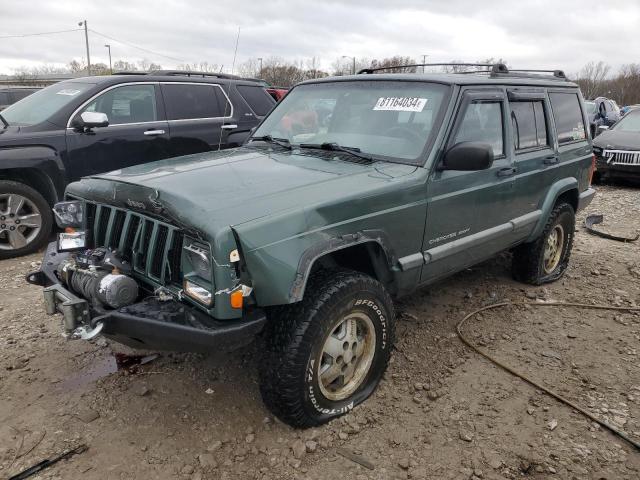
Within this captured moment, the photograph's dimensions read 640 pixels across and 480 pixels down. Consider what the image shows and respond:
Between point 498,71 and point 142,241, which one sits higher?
point 498,71

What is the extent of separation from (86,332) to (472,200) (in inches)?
103

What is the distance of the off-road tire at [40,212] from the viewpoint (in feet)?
17.4

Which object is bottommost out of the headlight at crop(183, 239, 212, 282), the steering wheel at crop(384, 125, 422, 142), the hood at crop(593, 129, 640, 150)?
the headlight at crop(183, 239, 212, 282)

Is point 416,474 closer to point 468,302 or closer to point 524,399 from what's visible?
point 524,399

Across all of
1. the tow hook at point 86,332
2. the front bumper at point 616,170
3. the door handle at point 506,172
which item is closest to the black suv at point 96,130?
the door handle at point 506,172

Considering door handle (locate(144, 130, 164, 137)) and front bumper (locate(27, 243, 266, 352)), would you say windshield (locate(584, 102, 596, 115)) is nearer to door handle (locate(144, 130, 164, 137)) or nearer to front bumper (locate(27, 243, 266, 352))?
door handle (locate(144, 130, 164, 137))

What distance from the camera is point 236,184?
9.27 ft

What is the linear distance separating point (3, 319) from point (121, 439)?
2035mm

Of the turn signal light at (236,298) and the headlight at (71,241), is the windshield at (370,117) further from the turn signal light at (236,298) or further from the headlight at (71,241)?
the headlight at (71,241)

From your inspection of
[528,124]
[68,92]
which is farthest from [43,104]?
[528,124]

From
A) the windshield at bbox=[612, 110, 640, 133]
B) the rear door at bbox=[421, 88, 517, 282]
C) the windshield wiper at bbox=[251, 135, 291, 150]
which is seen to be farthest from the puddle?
the windshield at bbox=[612, 110, 640, 133]

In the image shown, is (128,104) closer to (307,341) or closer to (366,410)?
(307,341)

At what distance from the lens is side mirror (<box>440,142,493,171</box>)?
303 centimetres

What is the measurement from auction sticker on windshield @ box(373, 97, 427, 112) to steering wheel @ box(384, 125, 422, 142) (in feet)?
0.46
